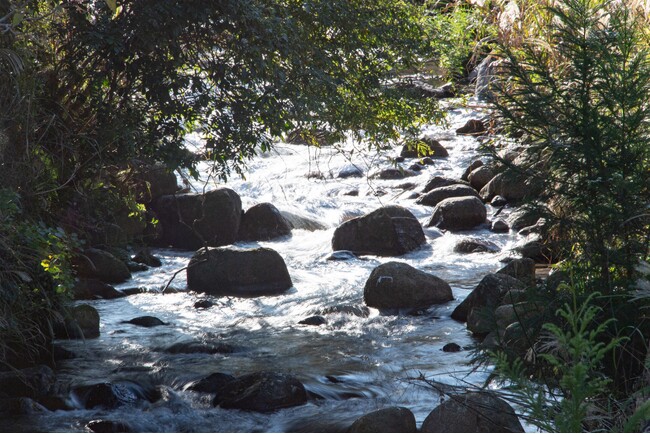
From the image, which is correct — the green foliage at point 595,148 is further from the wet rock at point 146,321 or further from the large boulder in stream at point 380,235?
the large boulder in stream at point 380,235

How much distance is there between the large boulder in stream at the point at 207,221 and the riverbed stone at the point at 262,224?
27cm

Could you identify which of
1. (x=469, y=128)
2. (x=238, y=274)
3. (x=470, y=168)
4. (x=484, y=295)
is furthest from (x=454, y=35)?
(x=469, y=128)

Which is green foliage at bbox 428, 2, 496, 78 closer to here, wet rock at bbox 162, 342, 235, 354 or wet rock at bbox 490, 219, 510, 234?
wet rock at bbox 162, 342, 235, 354

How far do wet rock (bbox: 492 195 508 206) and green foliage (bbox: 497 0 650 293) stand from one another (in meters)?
10.1

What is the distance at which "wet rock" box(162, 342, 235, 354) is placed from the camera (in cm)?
715

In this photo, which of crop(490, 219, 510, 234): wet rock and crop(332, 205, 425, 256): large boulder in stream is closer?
crop(332, 205, 425, 256): large boulder in stream

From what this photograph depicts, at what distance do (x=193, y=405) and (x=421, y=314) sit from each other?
342 centimetres

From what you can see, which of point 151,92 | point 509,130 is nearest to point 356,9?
point 151,92

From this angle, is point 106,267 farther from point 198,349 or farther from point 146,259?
point 198,349

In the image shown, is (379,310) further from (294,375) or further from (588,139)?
(588,139)

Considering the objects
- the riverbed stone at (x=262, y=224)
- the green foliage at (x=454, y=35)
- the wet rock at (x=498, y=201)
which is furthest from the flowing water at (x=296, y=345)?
the wet rock at (x=498, y=201)

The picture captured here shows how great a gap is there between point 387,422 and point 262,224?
8771 mm

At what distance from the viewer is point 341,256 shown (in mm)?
11742

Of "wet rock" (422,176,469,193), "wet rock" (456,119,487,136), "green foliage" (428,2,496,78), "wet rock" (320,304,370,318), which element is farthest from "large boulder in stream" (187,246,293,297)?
"wet rock" (456,119,487,136)
